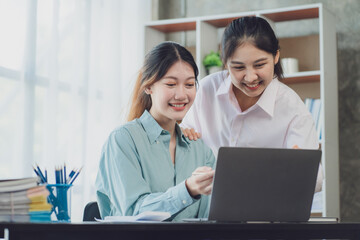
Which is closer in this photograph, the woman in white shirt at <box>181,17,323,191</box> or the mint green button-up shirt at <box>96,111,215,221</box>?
the mint green button-up shirt at <box>96,111,215,221</box>

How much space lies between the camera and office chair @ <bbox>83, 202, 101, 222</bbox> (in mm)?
1834

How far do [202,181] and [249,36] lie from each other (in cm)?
83

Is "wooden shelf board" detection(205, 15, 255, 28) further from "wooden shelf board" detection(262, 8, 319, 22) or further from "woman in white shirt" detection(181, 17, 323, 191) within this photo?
"woman in white shirt" detection(181, 17, 323, 191)

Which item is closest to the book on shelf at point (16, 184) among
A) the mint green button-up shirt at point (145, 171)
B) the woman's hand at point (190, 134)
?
the mint green button-up shirt at point (145, 171)

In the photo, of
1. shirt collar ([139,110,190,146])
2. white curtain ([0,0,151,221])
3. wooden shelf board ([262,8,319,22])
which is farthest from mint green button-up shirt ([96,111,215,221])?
wooden shelf board ([262,8,319,22])

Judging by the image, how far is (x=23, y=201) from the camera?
1211 millimetres

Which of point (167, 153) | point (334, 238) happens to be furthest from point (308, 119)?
point (334, 238)

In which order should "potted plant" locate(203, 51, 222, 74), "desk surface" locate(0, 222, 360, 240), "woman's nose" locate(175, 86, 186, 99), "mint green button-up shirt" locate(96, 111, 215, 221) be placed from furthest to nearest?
1. "potted plant" locate(203, 51, 222, 74)
2. "woman's nose" locate(175, 86, 186, 99)
3. "mint green button-up shirt" locate(96, 111, 215, 221)
4. "desk surface" locate(0, 222, 360, 240)

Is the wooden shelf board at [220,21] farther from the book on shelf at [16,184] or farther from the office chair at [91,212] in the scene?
the book on shelf at [16,184]

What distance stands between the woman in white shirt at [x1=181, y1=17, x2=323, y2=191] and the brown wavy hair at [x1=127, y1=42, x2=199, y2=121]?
0.67 feet

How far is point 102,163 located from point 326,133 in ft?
6.93

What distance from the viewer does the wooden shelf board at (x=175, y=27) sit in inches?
162

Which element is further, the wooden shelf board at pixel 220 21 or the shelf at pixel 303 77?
the wooden shelf board at pixel 220 21

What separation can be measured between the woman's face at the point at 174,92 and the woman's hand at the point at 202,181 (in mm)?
433
